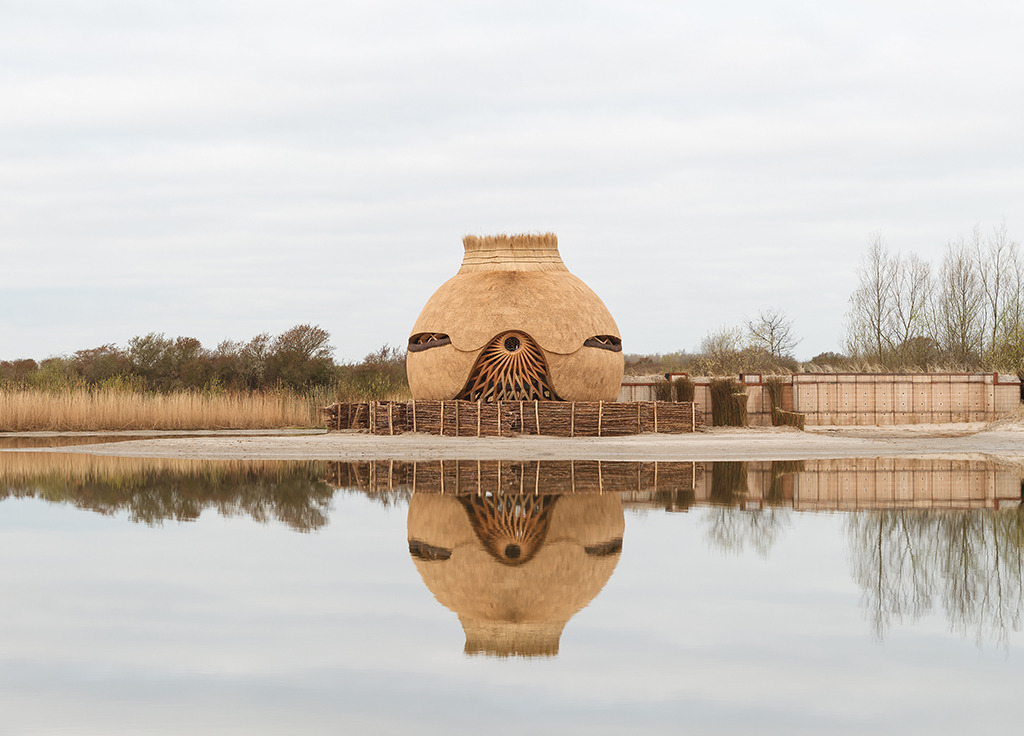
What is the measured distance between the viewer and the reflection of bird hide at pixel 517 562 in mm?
6383

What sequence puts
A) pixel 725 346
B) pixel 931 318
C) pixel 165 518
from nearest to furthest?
pixel 165 518
pixel 931 318
pixel 725 346

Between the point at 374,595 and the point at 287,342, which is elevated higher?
the point at 287,342

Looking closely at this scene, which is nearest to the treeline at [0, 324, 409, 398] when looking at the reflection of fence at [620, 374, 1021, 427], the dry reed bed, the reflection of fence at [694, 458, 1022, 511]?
the dry reed bed

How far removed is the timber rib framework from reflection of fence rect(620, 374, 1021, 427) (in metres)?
4.58

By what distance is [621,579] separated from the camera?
7.82 meters

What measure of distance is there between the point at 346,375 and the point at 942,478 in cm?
2825

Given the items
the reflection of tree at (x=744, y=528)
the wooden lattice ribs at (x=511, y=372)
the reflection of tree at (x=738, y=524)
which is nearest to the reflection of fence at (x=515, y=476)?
the reflection of tree at (x=738, y=524)

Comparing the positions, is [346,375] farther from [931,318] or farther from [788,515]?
[788,515]

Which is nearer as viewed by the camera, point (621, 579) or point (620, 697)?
point (620, 697)

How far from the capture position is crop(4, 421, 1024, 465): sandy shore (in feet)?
66.5

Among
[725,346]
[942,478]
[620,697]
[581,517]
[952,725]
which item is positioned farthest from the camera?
[725,346]

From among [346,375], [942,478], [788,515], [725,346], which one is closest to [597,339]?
[942,478]

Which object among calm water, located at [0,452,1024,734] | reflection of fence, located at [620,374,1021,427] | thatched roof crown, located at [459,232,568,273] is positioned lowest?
calm water, located at [0,452,1024,734]

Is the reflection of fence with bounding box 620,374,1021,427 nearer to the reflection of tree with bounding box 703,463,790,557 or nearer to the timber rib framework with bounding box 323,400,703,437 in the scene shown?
the timber rib framework with bounding box 323,400,703,437
